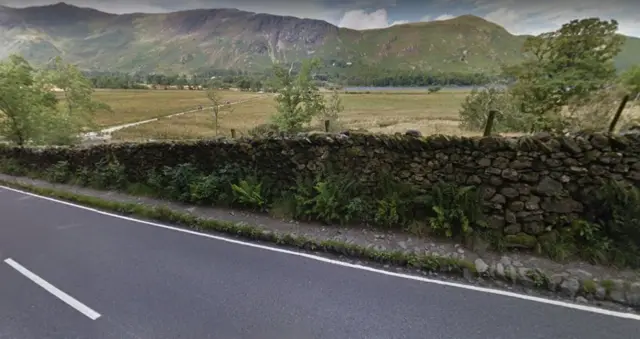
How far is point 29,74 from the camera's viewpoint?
17.4m

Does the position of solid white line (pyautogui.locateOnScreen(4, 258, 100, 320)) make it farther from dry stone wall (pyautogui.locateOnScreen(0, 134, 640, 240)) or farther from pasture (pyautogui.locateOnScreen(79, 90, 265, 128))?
pasture (pyautogui.locateOnScreen(79, 90, 265, 128))

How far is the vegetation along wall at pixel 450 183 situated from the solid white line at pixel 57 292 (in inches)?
122

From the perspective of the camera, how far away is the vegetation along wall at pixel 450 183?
159 inches

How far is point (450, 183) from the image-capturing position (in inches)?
197

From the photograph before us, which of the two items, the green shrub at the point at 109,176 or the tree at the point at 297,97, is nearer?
the green shrub at the point at 109,176

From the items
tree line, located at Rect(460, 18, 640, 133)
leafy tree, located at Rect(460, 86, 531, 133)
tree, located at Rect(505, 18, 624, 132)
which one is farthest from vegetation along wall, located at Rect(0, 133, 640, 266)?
tree, located at Rect(505, 18, 624, 132)

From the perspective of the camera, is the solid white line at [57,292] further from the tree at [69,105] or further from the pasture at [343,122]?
the tree at [69,105]

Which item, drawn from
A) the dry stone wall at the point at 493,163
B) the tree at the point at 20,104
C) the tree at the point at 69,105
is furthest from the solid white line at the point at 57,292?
the tree at the point at 69,105

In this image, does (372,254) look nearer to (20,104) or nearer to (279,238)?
(279,238)

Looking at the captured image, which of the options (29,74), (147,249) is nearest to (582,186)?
(147,249)

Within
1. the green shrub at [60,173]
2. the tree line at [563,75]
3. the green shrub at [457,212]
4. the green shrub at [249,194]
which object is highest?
the tree line at [563,75]

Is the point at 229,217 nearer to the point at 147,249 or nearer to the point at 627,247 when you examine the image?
the point at 147,249

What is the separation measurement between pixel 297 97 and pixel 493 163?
41.3 ft

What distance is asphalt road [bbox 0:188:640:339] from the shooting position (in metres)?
3.00
